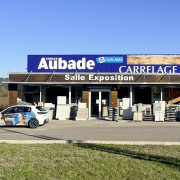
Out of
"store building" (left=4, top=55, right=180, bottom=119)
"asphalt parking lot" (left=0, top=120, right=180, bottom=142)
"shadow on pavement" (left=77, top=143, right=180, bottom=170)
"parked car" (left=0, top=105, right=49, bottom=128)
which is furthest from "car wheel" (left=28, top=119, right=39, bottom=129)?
"shadow on pavement" (left=77, top=143, right=180, bottom=170)

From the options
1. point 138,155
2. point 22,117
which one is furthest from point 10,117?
point 138,155

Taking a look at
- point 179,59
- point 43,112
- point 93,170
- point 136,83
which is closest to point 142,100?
point 136,83

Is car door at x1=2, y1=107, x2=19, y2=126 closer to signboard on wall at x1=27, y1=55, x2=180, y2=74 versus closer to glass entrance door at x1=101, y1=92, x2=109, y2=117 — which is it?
glass entrance door at x1=101, y1=92, x2=109, y2=117

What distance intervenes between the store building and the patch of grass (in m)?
12.4

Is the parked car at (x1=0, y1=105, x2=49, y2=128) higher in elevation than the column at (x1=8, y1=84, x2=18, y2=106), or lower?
lower

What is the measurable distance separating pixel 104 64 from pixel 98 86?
149 inches

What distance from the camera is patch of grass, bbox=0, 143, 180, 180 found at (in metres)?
6.39

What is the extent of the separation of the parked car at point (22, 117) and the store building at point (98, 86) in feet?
18.6

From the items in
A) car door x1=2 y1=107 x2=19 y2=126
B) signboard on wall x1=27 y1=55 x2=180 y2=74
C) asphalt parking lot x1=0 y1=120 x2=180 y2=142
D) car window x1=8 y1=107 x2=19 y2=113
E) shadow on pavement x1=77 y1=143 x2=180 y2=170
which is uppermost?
signboard on wall x1=27 y1=55 x2=180 y2=74

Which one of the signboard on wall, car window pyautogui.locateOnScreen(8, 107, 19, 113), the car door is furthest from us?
the signboard on wall

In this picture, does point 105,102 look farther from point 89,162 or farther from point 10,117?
point 89,162

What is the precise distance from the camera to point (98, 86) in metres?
22.6

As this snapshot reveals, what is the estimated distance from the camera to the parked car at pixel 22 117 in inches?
651

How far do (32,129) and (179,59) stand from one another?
16086mm
